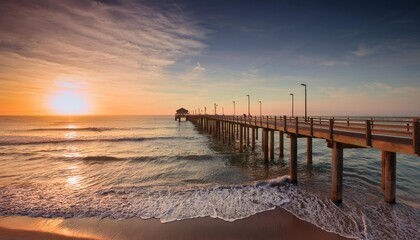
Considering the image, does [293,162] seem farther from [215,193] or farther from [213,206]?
[213,206]

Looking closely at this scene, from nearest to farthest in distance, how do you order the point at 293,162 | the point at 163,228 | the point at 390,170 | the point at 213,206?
1. the point at 163,228
2. the point at 390,170
3. the point at 213,206
4. the point at 293,162

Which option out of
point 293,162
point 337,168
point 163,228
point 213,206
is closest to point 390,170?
point 337,168

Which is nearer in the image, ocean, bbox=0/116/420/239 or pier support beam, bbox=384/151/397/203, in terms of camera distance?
ocean, bbox=0/116/420/239

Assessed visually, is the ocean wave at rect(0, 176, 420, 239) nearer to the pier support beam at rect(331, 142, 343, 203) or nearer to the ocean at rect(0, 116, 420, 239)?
the ocean at rect(0, 116, 420, 239)

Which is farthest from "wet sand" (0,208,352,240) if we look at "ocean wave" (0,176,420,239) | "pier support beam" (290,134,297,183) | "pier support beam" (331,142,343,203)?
"pier support beam" (290,134,297,183)

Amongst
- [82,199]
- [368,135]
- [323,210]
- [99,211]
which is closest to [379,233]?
[323,210]

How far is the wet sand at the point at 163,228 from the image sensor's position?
839cm

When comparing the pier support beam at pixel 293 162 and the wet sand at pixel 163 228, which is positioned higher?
the pier support beam at pixel 293 162

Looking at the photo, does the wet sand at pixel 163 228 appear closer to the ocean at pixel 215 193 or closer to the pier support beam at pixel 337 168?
the ocean at pixel 215 193

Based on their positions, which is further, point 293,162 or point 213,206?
point 293,162

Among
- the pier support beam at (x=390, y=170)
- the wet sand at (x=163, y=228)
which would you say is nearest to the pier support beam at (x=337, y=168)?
the pier support beam at (x=390, y=170)

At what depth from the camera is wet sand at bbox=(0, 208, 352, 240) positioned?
8.39 meters

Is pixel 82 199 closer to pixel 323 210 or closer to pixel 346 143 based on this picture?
pixel 323 210

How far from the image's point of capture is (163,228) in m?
8.94
